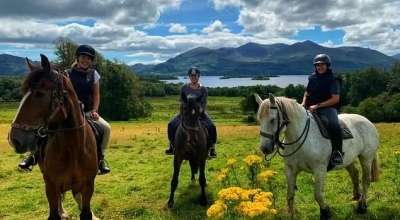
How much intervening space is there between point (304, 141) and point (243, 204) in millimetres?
3207

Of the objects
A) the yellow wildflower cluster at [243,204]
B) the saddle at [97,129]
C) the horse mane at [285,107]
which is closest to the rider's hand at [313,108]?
the horse mane at [285,107]

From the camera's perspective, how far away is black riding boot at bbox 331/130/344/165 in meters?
7.93

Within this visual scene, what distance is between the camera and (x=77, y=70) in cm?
721

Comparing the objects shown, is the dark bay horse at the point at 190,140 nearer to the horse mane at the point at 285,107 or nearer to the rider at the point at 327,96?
the horse mane at the point at 285,107

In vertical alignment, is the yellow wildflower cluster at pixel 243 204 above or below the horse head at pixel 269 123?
below

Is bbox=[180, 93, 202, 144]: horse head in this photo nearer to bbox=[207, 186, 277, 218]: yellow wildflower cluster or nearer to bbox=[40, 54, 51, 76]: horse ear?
bbox=[207, 186, 277, 218]: yellow wildflower cluster

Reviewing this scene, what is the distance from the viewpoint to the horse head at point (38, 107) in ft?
14.7

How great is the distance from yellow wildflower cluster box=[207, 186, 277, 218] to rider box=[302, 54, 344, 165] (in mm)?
2769

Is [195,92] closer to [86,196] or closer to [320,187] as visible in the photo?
[320,187]

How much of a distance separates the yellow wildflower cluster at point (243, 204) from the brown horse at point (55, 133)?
2285 millimetres

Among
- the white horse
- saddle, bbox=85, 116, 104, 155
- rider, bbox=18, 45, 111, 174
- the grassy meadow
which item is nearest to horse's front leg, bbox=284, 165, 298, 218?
the white horse

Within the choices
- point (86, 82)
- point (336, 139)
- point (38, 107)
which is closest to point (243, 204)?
point (38, 107)

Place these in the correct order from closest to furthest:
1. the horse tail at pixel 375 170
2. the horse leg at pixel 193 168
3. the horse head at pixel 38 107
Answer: the horse head at pixel 38 107, the horse tail at pixel 375 170, the horse leg at pixel 193 168

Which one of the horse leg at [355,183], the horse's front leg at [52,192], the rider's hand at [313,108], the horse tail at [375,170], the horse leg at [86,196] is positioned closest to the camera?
the horse's front leg at [52,192]
